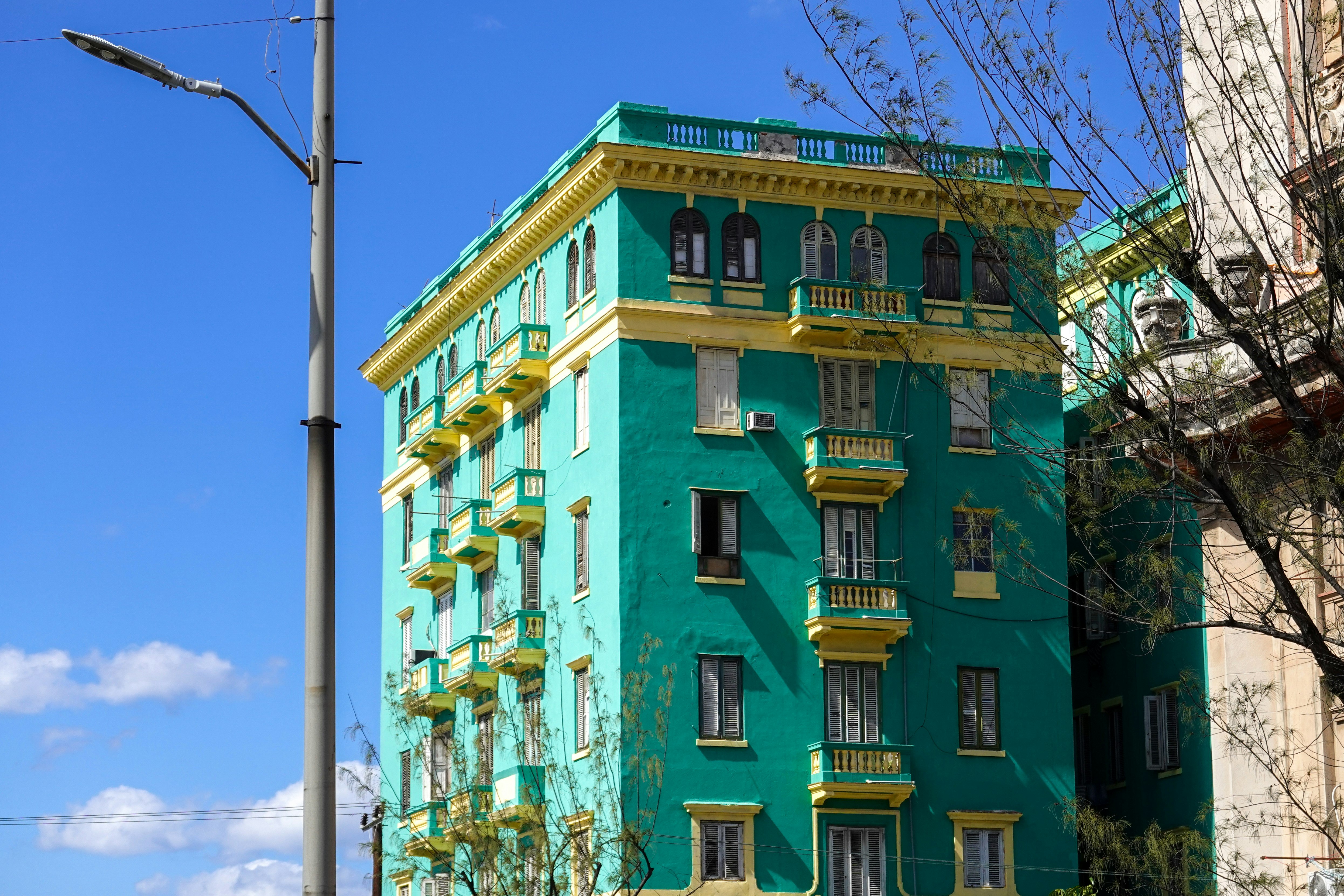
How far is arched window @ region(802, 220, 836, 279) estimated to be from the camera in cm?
4997

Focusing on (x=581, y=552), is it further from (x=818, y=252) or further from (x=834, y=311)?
(x=818, y=252)

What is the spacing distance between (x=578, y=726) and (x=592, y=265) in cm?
1085

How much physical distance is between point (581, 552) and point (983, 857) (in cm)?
1159

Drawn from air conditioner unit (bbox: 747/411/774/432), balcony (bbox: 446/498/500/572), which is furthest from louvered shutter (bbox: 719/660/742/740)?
balcony (bbox: 446/498/500/572)

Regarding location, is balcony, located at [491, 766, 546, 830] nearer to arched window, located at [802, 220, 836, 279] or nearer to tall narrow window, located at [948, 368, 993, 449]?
tall narrow window, located at [948, 368, 993, 449]

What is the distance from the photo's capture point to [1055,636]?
50219mm

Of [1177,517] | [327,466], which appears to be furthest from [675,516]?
[327,466]

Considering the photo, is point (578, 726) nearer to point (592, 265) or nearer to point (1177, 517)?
point (592, 265)

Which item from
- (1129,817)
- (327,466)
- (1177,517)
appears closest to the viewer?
(327,466)

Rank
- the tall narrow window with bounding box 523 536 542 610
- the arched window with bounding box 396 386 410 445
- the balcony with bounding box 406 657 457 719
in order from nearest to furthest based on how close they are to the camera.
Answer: the tall narrow window with bounding box 523 536 542 610
the balcony with bounding box 406 657 457 719
the arched window with bounding box 396 386 410 445

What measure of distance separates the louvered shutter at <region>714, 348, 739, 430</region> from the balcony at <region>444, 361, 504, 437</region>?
7493 millimetres

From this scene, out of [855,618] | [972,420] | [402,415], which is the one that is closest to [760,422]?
[855,618]

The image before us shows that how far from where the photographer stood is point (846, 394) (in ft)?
163

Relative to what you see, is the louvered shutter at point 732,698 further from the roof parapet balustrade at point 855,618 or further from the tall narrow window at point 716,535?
the tall narrow window at point 716,535
